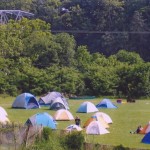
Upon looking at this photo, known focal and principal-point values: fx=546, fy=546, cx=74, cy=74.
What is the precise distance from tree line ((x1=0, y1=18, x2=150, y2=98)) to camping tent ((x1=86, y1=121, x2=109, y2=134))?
92.9 feet

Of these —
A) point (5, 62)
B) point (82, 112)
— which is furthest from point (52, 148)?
point (5, 62)

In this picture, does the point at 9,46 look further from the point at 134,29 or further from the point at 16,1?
the point at 16,1

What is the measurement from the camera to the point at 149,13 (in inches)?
3378

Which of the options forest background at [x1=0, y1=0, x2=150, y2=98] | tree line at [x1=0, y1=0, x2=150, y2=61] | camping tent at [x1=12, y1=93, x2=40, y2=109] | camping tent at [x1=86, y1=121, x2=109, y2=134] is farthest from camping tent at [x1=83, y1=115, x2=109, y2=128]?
tree line at [x1=0, y1=0, x2=150, y2=61]

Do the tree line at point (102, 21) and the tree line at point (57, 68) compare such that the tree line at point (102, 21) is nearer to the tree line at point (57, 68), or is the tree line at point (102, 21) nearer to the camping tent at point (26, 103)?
the tree line at point (57, 68)

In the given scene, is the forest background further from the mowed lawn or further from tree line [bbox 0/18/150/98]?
the mowed lawn

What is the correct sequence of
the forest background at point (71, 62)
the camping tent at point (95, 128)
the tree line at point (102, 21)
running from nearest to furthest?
the camping tent at point (95, 128) < the forest background at point (71, 62) < the tree line at point (102, 21)

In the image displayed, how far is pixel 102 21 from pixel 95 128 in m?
65.6

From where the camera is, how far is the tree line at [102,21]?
81812 mm

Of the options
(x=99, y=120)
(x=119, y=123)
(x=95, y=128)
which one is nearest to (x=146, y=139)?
(x=95, y=128)

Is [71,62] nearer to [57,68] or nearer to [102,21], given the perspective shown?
[57,68]

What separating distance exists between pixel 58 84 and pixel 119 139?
32.3m

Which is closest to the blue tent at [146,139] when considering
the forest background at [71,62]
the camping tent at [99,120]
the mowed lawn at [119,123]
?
the mowed lawn at [119,123]

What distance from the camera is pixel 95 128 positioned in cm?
2305
